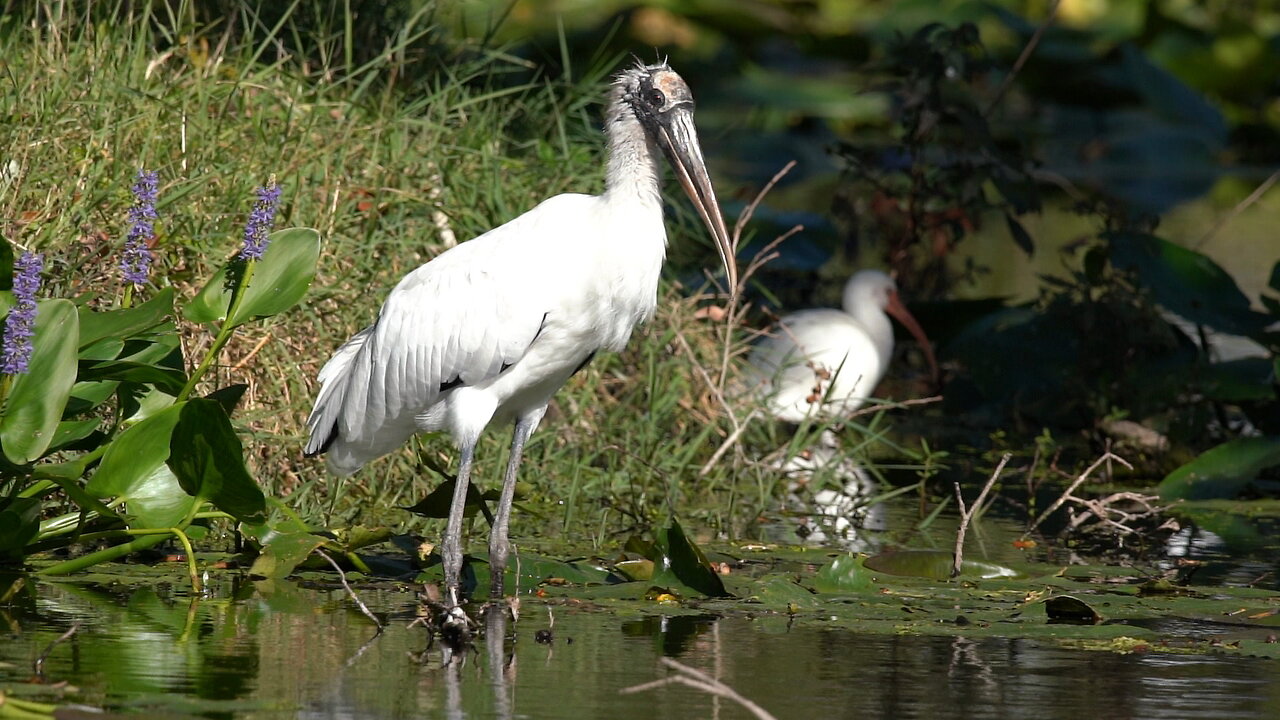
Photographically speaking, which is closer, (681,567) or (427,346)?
(681,567)

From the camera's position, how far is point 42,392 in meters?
4.48

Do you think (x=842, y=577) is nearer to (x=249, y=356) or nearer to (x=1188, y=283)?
(x=249, y=356)

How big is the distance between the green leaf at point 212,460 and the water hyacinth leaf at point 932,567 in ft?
6.16

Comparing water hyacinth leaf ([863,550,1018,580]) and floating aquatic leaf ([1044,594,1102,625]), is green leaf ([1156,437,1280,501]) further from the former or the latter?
floating aquatic leaf ([1044,594,1102,625])

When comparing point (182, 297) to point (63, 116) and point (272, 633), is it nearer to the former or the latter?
point (63, 116)

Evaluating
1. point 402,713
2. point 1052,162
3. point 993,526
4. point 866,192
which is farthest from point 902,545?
point 1052,162

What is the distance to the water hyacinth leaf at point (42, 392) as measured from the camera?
4469 mm

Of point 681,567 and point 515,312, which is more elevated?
point 515,312

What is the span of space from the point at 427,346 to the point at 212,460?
891 millimetres

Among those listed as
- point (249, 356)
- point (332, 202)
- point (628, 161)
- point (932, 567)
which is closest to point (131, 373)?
point (249, 356)

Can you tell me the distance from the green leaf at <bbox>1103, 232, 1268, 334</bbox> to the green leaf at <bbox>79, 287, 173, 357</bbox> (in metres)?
4.66

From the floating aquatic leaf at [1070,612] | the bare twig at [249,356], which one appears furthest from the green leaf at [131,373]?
the floating aquatic leaf at [1070,612]

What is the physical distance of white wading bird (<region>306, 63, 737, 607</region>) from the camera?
5184 millimetres

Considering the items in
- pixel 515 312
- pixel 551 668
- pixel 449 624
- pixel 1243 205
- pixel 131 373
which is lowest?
pixel 551 668
